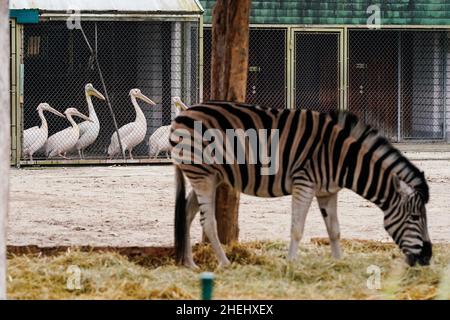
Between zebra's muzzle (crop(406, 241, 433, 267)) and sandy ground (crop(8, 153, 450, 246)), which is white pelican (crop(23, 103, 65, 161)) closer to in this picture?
sandy ground (crop(8, 153, 450, 246))

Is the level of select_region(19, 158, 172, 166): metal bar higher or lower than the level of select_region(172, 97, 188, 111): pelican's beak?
lower

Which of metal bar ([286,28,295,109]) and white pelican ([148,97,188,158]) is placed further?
metal bar ([286,28,295,109])

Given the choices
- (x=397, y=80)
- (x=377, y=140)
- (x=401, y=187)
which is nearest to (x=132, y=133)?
(x=397, y=80)

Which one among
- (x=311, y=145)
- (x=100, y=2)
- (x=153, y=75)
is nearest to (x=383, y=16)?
(x=153, y=75)

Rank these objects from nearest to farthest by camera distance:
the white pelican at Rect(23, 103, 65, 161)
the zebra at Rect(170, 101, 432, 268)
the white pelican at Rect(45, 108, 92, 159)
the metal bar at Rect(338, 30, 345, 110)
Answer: the zebra at Rect(170, 101, 432, 268) → the white pelican at Rect(23, 103, 65, 161) → the white pelican at Rect(45, 108, 92, 159) → the metal bar at Rect(338, 30, 345, 110)

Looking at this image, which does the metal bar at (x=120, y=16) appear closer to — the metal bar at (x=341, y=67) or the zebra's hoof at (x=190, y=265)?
the metal bar at (x=341, y=67)

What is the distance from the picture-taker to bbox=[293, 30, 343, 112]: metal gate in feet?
81.5

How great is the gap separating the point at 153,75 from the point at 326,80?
14.2 feet

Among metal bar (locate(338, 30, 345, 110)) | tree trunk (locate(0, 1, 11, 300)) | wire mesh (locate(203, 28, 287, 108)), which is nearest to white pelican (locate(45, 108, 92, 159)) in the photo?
metal bar (locate(338, 30, 345, 110))

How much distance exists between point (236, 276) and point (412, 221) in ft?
4.46

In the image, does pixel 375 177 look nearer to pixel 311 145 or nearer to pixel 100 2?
pixel 311 145

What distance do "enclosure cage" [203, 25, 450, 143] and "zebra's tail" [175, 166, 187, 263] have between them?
1533cm

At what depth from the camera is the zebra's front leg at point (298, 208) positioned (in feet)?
28.8

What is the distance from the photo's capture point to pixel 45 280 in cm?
804
